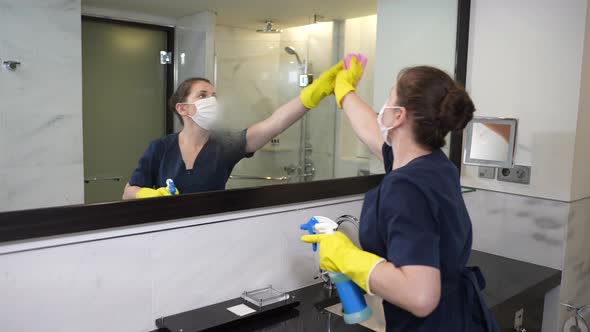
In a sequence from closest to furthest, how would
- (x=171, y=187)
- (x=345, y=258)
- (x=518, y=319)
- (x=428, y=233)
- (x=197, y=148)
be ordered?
(x=428, y=233) → (x=345, y=258) → (x=171, y=187) → (x=197, y=148) → (x=518, y=319)

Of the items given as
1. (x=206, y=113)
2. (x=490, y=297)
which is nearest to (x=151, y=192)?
(x=206, y=113)

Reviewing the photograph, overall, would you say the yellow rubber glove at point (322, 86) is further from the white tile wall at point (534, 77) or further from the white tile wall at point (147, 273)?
the white tile wall at point (534, 77)

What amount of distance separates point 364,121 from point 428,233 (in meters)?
0.67

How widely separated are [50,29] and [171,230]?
0.63 metres

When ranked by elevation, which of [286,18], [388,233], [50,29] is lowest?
[388,233]

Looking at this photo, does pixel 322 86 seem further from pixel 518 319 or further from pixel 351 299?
pixel 518 319

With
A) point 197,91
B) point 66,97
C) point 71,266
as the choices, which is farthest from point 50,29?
point 71,266

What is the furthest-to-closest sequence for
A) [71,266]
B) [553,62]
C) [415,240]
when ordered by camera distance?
[553,62] → [71,266] → [415,240]

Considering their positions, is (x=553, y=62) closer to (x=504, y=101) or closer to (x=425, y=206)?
(x=504, y=101)

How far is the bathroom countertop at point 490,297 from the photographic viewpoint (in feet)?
5.12

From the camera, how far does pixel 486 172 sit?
2.30m

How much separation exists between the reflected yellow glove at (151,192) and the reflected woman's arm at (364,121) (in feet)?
2.00

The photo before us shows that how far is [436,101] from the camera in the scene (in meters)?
1.11

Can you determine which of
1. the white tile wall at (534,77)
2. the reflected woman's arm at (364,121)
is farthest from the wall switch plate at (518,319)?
the reflected woman's arm at (364,121)
